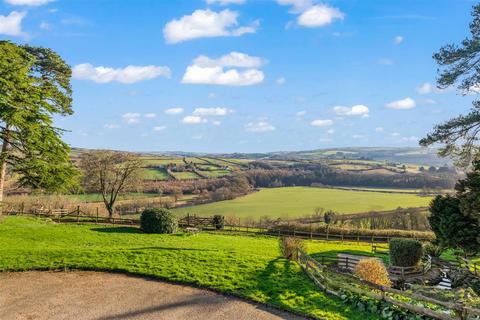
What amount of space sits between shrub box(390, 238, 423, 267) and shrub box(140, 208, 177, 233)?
1729 cm

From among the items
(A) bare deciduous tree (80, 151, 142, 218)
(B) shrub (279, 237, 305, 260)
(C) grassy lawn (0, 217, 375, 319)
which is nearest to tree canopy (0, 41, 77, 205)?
(C) grassy lawn (0, 217, 375, 319)

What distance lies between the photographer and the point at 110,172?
51.6 meters

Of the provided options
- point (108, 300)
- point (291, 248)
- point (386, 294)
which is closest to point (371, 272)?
point (386, 294)

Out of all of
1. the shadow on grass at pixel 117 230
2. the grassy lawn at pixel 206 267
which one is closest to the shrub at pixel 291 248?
the grassy lawn at pixel 206 267

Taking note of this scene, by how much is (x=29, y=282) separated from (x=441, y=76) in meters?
27.8

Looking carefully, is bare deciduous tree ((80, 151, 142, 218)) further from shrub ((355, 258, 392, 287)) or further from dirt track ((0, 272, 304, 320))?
shrub ((355, 258, 392, 287))

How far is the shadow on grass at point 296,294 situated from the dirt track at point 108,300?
2.74 feet

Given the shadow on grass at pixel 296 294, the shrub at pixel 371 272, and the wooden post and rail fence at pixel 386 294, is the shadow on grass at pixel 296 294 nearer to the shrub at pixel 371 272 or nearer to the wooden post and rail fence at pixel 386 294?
the wooden post and rail fence at pixel 386 294

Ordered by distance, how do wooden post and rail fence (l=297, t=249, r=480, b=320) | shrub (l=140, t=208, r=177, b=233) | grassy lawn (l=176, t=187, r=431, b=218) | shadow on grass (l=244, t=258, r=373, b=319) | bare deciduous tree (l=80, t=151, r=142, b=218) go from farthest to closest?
grassy lawn (l=176, t=187, r=431, b=218) < bare deciduous tree (l=80, t=151, r=142, b=218) < shrub (l=140, t=208, r=177, b=233) < shadow on grass (l=244, t=258, r=373, b=319) < wooden post and rail fence (l=297, t=249, r=480, b=320)

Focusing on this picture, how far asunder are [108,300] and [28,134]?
15.2m

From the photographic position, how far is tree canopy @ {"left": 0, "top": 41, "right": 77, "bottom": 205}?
2552cm

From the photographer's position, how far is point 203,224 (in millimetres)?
48719

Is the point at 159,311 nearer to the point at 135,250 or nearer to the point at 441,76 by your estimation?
the point at 135,250

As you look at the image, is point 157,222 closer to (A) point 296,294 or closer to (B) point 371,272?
(B) point 371,272
